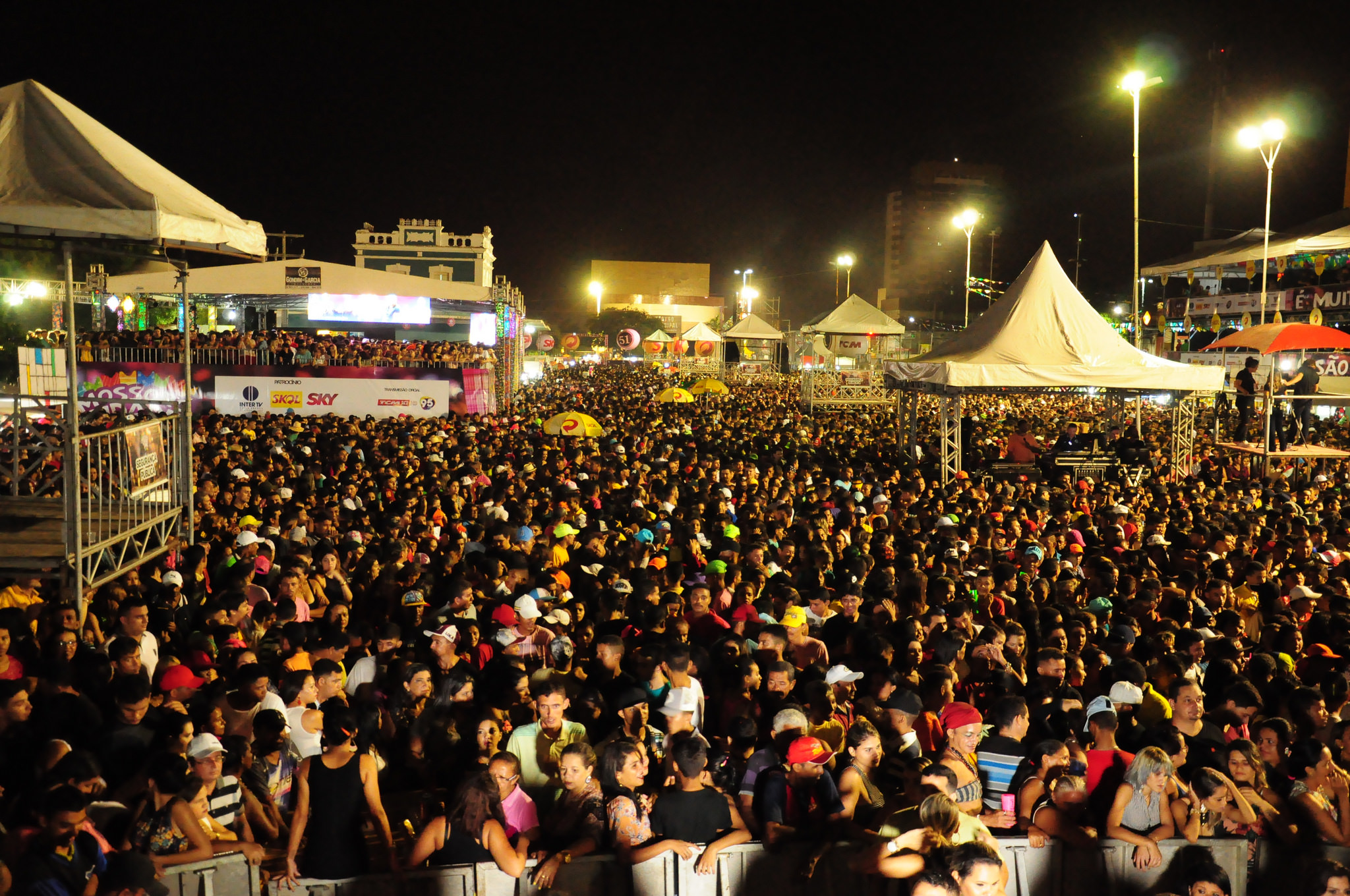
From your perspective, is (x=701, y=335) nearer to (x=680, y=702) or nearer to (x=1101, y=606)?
(x=1101, y=606)

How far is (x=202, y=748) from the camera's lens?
4.42 meters

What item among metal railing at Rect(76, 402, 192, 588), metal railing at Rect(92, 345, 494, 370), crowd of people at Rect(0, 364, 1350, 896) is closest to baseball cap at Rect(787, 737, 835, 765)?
crowd of people at Rect(0, 364, 1350, 896)

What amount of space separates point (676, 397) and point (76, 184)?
915 inches

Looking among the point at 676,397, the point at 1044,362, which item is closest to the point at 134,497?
the point at 1044,362

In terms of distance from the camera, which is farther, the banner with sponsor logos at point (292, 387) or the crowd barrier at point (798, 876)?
the banner with sponsor logos at point (292, 387)

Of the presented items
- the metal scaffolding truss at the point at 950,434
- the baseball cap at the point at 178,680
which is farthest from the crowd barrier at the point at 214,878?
the metal scaffolding truss at the point at 950,434

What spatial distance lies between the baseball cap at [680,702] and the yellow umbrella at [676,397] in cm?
2303

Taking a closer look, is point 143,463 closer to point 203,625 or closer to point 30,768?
point 203,625

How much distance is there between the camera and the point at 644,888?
4.16 metres

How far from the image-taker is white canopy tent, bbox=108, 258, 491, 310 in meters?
27.4

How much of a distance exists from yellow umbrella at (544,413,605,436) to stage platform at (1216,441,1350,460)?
37.4 feet

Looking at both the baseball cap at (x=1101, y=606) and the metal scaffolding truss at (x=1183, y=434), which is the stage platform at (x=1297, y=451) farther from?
the baseball cap at (x=1101, y=606)

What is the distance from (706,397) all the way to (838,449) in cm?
1191

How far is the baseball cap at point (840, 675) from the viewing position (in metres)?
5.79
